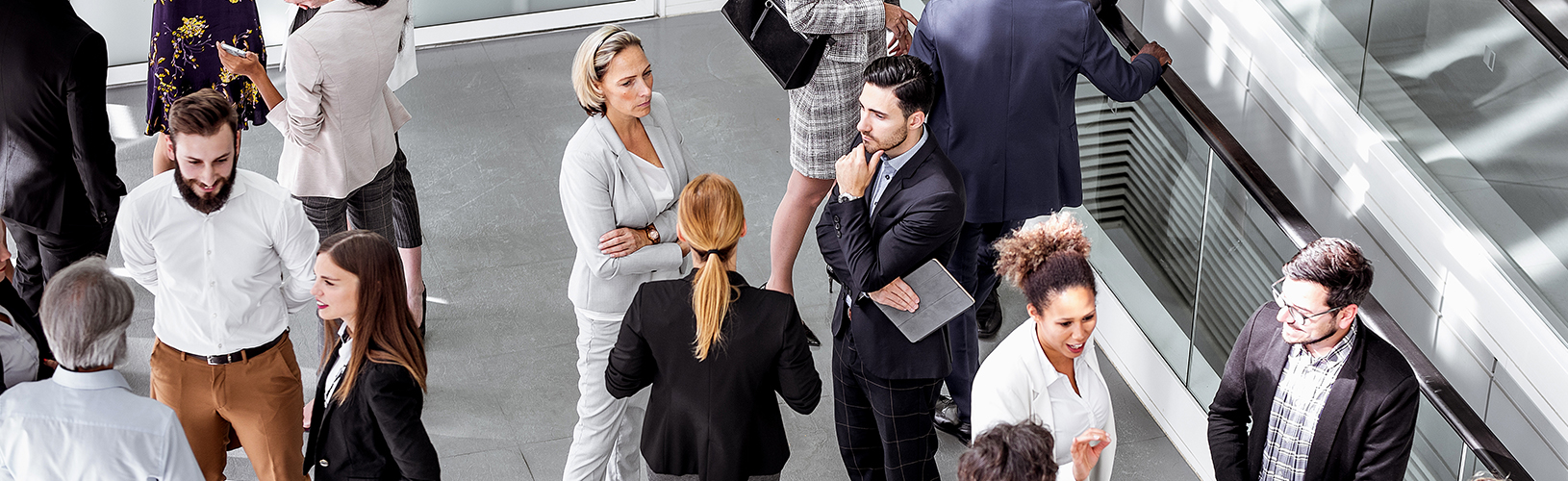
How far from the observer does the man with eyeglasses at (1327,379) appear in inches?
135

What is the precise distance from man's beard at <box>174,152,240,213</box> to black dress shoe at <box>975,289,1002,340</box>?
293 cm

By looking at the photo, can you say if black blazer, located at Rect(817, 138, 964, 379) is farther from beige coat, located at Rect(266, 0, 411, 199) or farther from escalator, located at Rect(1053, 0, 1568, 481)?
beige coat, located at Rect(266, 0, 411, 199)

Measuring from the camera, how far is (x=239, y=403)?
4.11m

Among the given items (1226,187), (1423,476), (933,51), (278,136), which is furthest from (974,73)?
(278,136)

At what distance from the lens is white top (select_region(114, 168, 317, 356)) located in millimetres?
3975

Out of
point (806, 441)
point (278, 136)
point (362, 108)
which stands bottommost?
point (278, 136)

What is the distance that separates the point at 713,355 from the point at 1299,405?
1.49 metres

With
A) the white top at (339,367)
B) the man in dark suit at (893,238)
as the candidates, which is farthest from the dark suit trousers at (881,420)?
the white top at (339,367)

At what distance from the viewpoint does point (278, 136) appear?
23.6 ft

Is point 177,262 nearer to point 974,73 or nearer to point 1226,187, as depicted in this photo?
point 974,73

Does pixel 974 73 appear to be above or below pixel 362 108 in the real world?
above

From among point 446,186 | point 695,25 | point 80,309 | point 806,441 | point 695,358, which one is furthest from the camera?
point 695,25

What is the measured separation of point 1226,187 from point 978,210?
84 cm

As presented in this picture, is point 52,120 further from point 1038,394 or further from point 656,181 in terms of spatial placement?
point 1038,394
